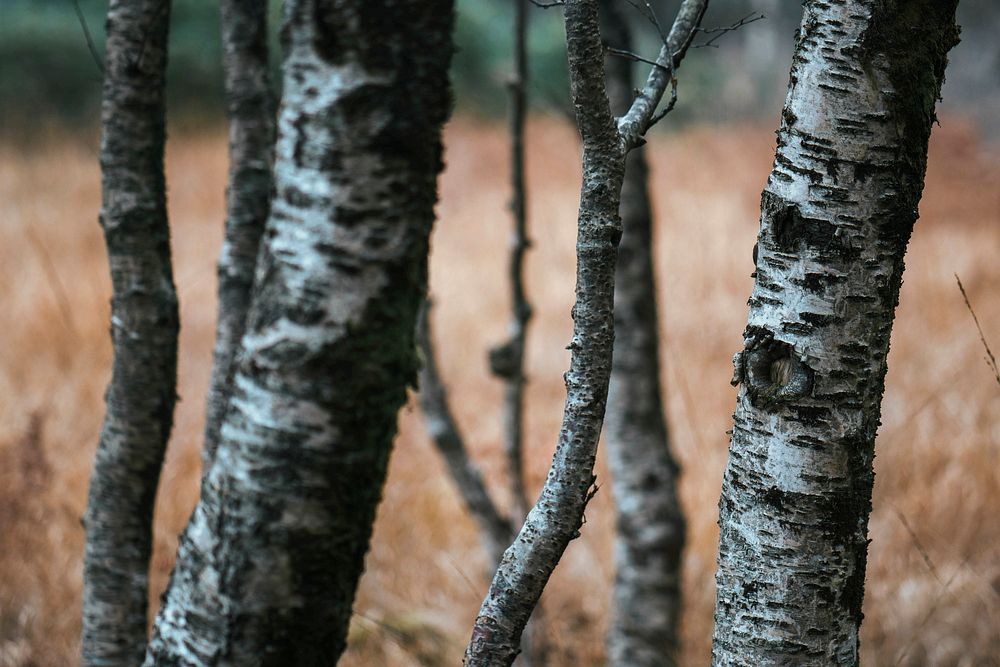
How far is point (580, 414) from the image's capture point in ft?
3.19

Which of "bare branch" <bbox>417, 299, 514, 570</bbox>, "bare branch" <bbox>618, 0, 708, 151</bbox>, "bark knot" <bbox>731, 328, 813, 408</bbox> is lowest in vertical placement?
"bare branch" <bbox>417, 299, 514, 570</bbox>

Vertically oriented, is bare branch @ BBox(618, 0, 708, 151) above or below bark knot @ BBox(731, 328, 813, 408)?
above

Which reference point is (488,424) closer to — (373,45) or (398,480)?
(398,480)

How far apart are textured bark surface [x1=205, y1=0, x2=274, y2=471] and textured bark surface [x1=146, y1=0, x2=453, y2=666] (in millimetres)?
603

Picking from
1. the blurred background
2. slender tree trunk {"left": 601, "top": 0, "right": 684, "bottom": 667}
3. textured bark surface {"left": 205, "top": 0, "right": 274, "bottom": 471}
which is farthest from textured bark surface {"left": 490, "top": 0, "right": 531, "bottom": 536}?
textured bark surface {"left": 205, "top": 0, "right": 274, "bottom": 471}

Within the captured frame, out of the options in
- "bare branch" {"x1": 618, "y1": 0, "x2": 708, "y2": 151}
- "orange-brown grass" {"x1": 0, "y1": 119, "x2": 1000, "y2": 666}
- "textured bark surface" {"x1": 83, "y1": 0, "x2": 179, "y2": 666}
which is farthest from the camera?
"orange-brown grass" {"x1": 0, "y1": 119, "x2": 1000, "y2": 666}

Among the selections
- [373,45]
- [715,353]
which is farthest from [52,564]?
[715,353]

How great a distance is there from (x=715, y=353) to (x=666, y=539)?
10.9 feet

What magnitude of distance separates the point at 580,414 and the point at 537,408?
3872mm

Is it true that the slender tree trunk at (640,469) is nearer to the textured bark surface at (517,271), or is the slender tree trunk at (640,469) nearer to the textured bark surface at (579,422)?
the textured bark surface at (517,271)

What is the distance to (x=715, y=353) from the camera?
5367mm

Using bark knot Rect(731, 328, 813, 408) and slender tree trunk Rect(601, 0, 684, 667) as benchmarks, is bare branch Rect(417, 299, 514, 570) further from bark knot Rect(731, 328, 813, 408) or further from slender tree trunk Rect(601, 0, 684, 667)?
bark knot Rect(731, 328, 813, 408)

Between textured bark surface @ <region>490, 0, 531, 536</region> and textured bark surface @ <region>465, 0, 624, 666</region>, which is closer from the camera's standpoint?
textured bark surface @ <region>465, 0, 624, 666</region>

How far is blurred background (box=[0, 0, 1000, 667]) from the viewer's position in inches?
111
